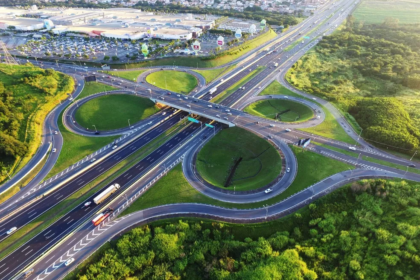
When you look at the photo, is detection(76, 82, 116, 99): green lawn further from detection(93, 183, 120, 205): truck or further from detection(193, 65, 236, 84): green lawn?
detection(93, 183, 120, 205): truck

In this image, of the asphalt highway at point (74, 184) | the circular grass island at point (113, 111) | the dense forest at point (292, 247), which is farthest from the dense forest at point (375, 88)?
the circular grass island at point (113, 111)

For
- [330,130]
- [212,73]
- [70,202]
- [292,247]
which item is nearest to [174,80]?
[212,73]

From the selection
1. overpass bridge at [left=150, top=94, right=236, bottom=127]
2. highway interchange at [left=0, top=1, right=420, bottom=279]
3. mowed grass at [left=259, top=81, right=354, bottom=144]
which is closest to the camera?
highway interchange at [left=0, top=1, right=420, bottom=279]

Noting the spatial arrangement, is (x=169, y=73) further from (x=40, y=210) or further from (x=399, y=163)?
(x=399, y=163)

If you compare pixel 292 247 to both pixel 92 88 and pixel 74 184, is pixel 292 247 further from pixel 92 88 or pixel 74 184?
pixel 92 88

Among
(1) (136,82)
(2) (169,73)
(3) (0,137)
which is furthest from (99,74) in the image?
(3) (0,137)

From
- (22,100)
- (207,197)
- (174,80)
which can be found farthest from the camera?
(174,80)

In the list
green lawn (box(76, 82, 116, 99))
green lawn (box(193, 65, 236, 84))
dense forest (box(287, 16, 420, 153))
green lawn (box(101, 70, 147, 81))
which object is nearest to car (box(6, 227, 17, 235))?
green lawn (box(76, 82, 116, 99))
